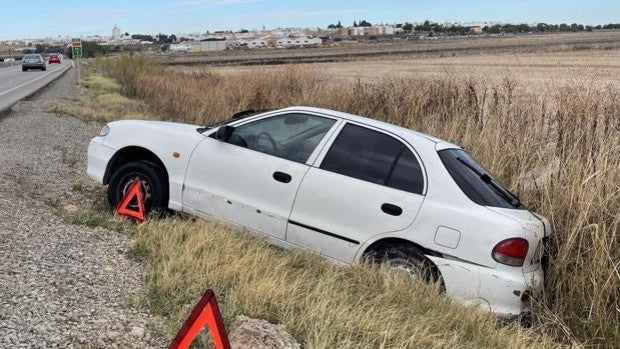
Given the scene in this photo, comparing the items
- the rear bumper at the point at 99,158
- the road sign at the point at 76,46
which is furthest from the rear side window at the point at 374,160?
the road sign at the point at 76,46

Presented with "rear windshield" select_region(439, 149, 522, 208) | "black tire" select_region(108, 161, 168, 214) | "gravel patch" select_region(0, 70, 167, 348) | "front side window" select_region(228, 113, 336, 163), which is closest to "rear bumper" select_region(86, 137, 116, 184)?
"black tire" select_region(108, 161, 168, 214)

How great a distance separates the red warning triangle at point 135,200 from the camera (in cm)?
595

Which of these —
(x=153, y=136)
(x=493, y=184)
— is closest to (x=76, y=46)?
(x=153, y=136)

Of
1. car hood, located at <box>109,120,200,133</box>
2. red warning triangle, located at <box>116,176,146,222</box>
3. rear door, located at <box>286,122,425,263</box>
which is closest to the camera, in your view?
rear door, located at <box>286,122,425,263</box>

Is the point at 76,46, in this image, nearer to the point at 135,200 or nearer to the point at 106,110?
the point at 106,110

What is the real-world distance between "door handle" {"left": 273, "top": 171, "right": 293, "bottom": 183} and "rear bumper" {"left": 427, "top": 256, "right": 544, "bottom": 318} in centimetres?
144

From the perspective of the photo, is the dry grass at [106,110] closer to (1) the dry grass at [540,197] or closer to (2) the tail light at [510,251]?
(1) the dry grass at [540,197]

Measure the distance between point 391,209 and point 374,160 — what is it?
515 millimetres

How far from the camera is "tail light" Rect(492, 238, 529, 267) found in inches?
177

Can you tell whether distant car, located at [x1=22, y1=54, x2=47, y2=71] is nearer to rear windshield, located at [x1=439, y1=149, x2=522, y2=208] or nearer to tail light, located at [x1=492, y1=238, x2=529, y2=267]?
rear windshield, located at [x1=439, y1=149, x2=522, y2=208]

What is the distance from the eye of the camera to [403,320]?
407 cm

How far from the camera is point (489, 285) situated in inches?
179

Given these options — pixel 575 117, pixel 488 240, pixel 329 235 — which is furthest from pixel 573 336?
pixel 575 117

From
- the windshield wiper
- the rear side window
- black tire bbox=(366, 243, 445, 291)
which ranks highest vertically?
the rear side window
